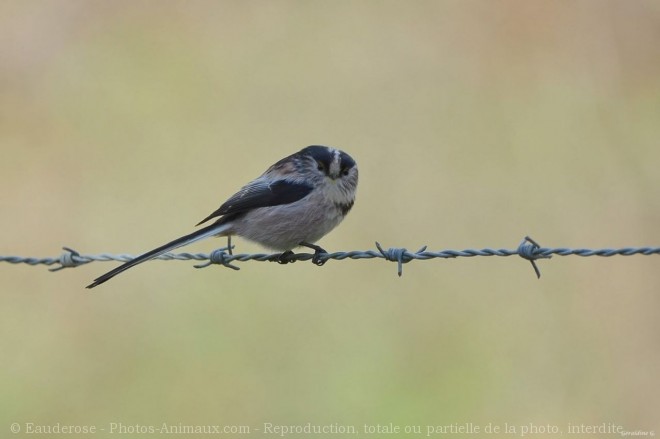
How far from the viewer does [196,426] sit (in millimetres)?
7695

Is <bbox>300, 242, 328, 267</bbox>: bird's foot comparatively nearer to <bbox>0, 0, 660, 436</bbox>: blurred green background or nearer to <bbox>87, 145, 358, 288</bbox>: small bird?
<bbox>87, 145, 358, 288</bbox>: small bird

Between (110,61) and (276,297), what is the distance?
16.7ft

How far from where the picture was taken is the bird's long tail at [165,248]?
4.95m

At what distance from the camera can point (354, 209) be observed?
9.54m

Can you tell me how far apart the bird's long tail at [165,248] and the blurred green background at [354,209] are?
A: 2.49m

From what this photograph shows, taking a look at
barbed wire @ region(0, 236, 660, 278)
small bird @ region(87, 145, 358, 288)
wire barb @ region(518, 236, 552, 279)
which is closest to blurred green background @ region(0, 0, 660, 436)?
small bird @ region(87, 145, 358, 288)

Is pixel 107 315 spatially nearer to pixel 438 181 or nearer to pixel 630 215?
pixel 438 181

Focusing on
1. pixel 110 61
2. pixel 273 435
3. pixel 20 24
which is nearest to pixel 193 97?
pixel 110 61

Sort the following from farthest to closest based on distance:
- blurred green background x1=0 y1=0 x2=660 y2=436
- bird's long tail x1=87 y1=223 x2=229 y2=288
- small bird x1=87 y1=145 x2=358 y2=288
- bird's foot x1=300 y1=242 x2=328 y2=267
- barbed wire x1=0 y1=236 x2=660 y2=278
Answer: blurred green background x1=0 y1=0 x2=660 y2=436, small bird x1=87 y1=145 x2=358 y2=288, bird's foot x1=300 y1=242 x2=328 y2=267, bird's long tail x1=87 y1=223 x2=229 y2=288, barbed wire x1=0 y1=236 x2=660 y2=278

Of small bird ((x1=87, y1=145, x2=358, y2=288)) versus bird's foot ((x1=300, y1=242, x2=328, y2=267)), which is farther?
small bird ((x1=87, y1=145, x2=358, y2=288))

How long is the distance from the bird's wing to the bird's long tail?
0.11m

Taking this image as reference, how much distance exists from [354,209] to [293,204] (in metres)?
3.80

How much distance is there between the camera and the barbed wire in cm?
423

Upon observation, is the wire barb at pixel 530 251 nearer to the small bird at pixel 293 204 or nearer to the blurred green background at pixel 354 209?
the small bird at pixel 293 204
